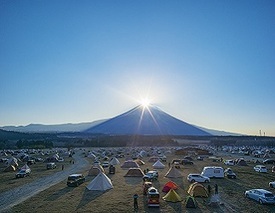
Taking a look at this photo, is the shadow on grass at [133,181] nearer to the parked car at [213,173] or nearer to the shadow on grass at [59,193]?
the shadow on grass at [59,193]

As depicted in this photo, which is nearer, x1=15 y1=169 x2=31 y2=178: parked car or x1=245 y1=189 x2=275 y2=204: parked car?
x1=245 y1=189 x2=275 y2=204: parked car

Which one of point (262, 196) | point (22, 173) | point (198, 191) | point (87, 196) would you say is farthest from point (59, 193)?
point (262, 196)

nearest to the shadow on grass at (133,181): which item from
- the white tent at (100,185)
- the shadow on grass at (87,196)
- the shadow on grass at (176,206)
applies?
the white tent at (100,185)

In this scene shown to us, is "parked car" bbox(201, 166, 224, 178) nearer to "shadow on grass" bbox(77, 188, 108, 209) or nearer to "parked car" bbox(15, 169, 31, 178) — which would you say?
"shadow on grass" bbox(77, 188, 108, 209)

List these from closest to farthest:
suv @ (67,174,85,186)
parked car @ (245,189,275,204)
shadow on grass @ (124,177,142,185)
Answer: parked car @ (245,189,275,204) → suv @ (67,174,85,186) → shadow on grass @ (124,177,142,185)

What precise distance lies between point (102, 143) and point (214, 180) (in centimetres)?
9727

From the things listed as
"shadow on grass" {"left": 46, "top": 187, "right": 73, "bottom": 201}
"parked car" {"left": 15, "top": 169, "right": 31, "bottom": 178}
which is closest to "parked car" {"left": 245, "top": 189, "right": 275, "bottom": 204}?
"shadow on grass" {"left": 46, "top": 187, "right": 73, "bottom": 201}

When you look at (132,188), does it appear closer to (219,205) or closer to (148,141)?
(219,205)

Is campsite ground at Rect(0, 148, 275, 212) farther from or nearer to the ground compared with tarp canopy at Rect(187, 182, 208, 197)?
nearer to the ground

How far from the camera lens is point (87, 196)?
19984 mm

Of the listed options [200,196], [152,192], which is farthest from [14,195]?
[200,196]

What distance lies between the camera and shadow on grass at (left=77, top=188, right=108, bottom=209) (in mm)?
17531

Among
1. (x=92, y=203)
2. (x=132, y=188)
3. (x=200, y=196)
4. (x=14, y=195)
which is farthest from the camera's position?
(x=132, y=188)

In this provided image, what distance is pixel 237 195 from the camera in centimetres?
2055
